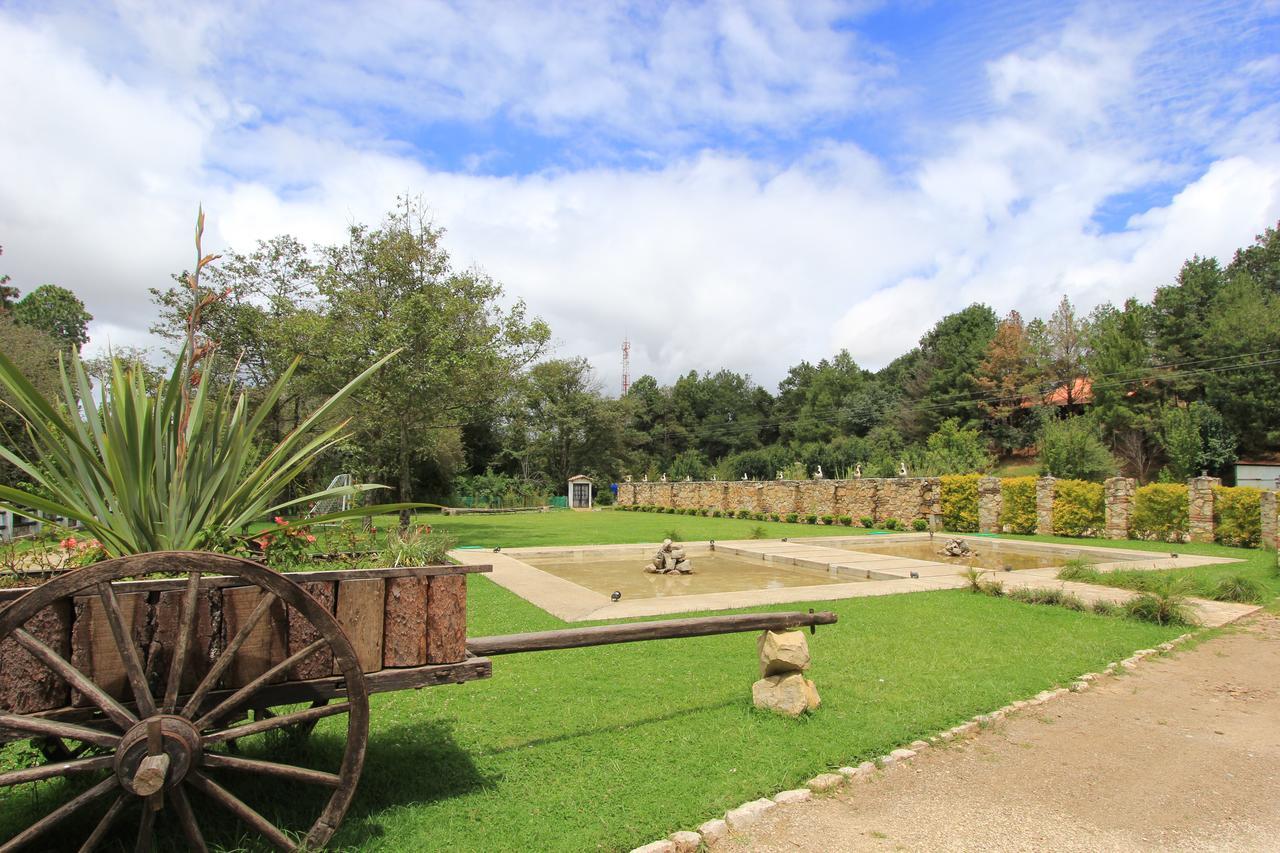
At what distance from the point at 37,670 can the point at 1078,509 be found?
69.3 ft

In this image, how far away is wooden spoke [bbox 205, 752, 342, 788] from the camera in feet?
7.75

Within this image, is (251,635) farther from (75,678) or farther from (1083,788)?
(1083,788)

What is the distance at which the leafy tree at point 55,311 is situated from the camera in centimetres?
4262

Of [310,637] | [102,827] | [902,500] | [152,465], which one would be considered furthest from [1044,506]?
[102,827]

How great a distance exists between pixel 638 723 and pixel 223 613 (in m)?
2.53

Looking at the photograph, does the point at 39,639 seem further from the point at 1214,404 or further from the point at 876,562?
the point at 1214,404

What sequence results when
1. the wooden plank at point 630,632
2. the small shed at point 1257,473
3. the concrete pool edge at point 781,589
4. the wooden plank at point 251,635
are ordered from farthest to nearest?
the small shed at point 1257,473 → the concrete pool edge at point 781,589 → the wooden plank at point 630,632 → the wooden plank at point 251,635

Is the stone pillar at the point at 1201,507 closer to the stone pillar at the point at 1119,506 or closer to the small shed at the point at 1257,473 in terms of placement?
the stone pillar at the point at 1119,506

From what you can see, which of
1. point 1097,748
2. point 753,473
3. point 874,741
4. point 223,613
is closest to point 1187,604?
point 1097,748

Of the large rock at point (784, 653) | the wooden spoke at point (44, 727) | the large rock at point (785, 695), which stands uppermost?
the wooden spoke at point (44, 727)

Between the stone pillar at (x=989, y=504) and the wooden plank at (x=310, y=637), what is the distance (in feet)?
69.2

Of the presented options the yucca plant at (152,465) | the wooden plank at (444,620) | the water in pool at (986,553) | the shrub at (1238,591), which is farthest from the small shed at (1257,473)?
the yucca plant at (152,465)

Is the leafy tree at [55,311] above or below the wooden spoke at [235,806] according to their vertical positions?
above

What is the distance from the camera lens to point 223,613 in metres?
2.50
